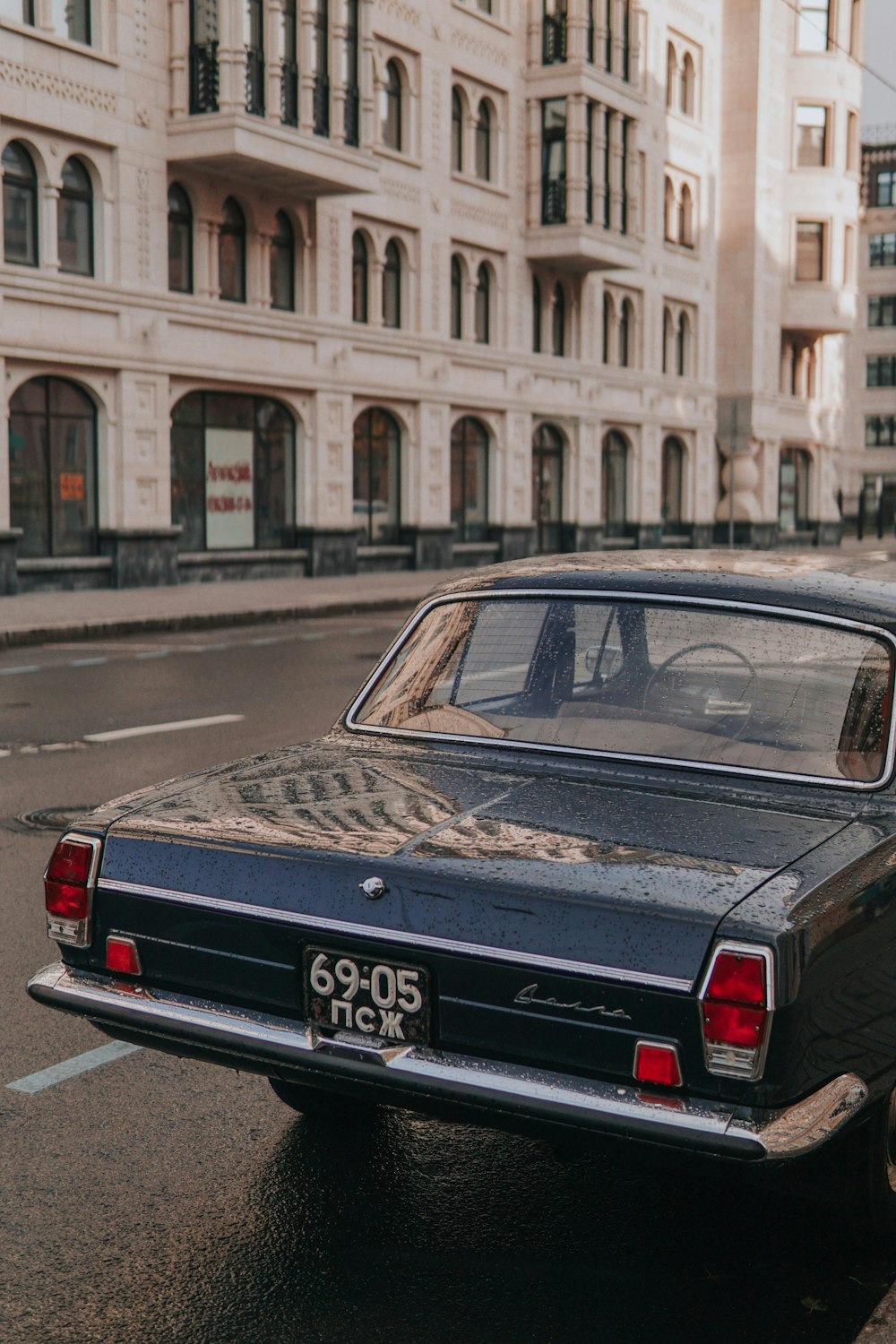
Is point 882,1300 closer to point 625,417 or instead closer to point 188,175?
point 188,175

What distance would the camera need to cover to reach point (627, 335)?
41250mm

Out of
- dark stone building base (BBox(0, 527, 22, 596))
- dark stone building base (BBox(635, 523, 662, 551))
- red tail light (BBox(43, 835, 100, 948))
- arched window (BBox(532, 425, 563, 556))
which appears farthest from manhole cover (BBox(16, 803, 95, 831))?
dark stone building base (BBox(635, 523, 662, 551))

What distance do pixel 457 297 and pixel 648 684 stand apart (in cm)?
3113

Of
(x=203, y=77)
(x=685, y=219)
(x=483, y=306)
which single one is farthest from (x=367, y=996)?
(x=685, y=219)

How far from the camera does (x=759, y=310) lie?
48062 millimetres

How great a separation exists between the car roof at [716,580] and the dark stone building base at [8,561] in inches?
772

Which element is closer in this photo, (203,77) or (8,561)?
(8,561)

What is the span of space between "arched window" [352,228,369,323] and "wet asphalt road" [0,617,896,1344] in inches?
1076

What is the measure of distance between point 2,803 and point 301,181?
69.8 feet

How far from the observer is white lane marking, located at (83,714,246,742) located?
35.3 feet

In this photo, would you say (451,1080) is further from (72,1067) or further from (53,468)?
(53,468)

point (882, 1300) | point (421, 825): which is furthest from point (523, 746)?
point (882, 1300)

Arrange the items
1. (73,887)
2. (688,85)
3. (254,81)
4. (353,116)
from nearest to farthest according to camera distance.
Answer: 1. (73,887)
2. (254,81)
3. (353,116)
4. (688,85)

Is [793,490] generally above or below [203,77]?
below
